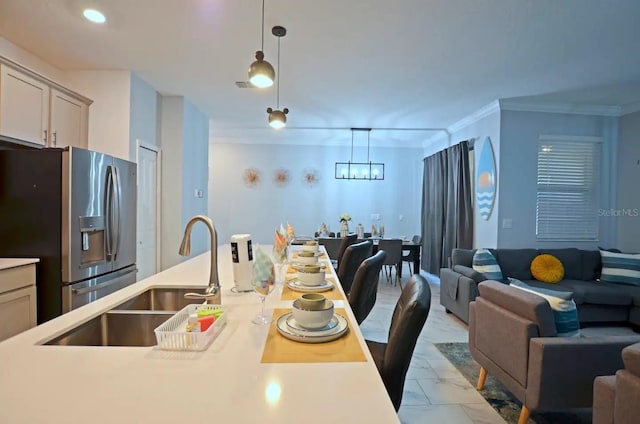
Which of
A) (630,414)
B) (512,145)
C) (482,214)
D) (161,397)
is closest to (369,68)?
(512,145)

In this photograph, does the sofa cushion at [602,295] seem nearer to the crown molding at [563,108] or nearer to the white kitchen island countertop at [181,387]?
the crown molding at [563,108]

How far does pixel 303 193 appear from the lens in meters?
7.13

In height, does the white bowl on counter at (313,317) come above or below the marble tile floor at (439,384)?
above

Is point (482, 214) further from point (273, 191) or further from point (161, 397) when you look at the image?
point (161, 397)

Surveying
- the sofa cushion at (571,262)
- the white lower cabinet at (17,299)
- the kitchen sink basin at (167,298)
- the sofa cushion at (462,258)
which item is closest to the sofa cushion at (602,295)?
the sofa cushion at (571,262)

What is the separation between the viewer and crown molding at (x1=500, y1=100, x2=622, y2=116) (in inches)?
169

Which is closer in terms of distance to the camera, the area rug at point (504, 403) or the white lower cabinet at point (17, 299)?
the area rug at point (504, 403)

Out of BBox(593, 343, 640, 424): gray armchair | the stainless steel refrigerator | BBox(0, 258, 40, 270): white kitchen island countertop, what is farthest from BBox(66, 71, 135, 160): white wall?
BBox(593, 343, 640, 424): gray armchair

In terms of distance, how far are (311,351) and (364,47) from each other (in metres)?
2.76

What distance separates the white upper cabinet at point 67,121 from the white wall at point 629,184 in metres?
6.57

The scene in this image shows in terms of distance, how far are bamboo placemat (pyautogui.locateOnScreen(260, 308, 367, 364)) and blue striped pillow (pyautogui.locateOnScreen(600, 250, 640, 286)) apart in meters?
4.14

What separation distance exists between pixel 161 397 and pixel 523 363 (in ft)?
6.25

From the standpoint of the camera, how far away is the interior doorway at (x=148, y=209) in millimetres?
3922

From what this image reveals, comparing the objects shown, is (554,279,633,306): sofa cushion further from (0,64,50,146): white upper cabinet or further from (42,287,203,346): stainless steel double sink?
(0,64,50,146): white upper cabinet
